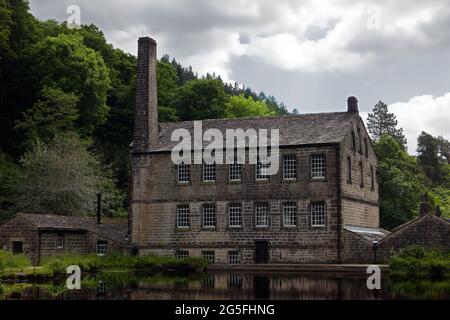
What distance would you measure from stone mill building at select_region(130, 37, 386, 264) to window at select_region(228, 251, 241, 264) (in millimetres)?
61

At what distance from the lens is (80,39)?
65875mm

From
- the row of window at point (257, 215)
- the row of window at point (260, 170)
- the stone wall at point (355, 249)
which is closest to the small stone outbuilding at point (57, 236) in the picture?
the row of window at point (257, 215)

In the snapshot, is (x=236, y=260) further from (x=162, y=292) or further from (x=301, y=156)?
(x=162, y=292)

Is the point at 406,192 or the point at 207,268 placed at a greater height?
the point at 406,192

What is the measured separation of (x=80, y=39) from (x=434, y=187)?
→ 44246mm

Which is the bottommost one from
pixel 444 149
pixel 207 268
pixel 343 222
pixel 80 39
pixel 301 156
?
pixel 207 268

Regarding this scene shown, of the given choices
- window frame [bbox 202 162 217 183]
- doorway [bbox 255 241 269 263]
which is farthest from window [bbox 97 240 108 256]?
doorway [bbox 255 241 269 263]

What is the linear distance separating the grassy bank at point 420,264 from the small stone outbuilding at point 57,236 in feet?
59.2

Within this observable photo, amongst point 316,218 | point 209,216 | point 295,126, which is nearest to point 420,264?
point 316,218

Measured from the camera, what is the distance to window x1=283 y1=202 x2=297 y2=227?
141ft

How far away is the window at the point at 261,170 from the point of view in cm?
4412

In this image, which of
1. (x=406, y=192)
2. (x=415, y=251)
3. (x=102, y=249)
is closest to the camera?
(x=415, y=251)

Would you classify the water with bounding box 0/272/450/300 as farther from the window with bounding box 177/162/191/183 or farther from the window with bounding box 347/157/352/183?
the window with bounding box 177/162/191/183
